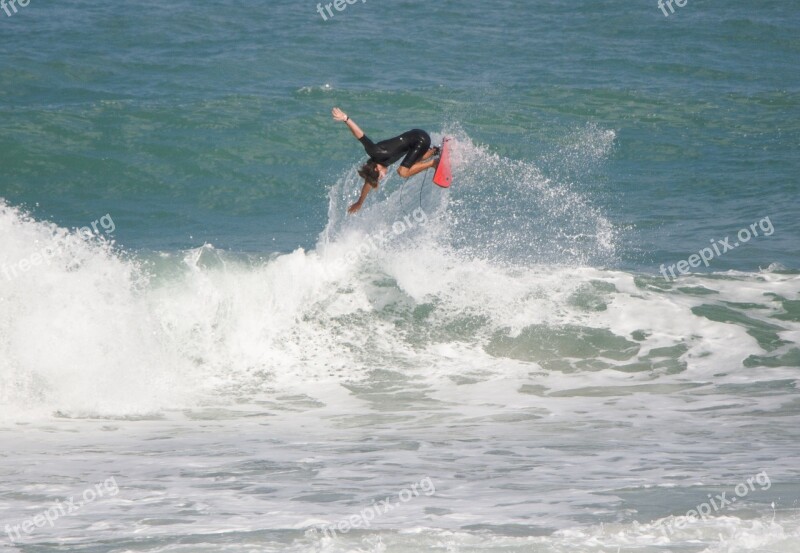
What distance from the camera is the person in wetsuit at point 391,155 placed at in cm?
1080

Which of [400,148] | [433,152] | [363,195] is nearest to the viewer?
[363,195]

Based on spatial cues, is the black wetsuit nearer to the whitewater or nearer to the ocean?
the whitewater

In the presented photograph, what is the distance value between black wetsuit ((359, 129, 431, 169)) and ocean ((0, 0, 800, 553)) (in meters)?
1.55

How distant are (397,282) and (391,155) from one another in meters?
3.03

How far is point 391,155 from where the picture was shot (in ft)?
36.3

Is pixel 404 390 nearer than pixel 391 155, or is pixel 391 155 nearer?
pixel 391 155

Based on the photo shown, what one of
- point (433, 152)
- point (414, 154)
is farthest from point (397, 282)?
point (414, 154)

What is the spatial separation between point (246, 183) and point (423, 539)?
1375 cm

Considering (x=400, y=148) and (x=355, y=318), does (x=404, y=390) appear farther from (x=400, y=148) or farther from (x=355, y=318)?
(x=400, y=148)

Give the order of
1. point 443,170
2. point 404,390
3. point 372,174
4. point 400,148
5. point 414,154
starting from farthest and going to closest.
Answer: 1. point 443,170
2. point 414,154
3. point 404,390
4. point 400,148
5. point 372,174

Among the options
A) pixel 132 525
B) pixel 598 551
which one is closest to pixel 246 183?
pixel 132 525

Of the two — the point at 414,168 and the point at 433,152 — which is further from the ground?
the point at 433,152

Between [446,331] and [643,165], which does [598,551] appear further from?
[643,165]

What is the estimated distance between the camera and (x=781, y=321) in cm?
1282
